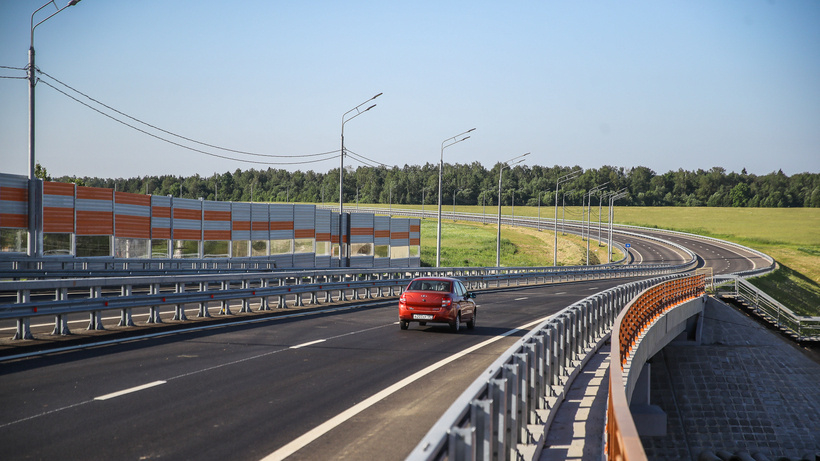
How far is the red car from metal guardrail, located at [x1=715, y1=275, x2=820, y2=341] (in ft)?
106

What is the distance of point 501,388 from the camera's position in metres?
6.09

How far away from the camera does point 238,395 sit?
1029 cm

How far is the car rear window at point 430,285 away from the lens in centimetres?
2000

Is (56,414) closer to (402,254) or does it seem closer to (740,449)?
(740,449)

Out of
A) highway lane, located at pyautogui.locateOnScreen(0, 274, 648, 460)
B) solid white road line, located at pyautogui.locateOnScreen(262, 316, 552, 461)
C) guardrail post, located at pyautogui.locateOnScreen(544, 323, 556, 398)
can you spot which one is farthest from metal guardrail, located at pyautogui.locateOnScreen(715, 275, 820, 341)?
guardrail post, located at pyautogui.locateOnScreen(544, 323, 556, 398)

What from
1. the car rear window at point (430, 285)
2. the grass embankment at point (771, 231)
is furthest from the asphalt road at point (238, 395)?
the grass embankment at point (771, 231)

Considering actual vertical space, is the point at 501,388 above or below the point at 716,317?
above

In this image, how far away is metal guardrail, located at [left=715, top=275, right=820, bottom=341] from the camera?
4488cm

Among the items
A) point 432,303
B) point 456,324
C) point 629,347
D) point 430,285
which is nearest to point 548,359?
point 629,347

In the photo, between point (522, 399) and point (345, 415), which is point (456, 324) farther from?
point (522, 399)

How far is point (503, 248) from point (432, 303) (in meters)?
82.6

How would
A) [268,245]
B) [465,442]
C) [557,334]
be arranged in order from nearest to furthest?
[465,442], [557,334], [268,245]

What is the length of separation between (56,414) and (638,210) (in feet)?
555

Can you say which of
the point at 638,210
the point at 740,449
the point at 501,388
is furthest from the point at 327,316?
the point at 638,210
